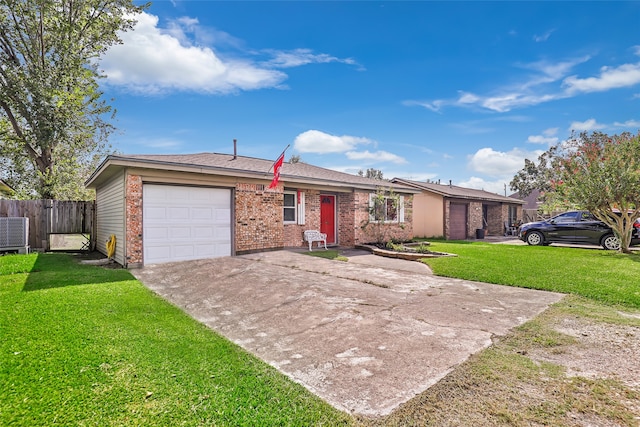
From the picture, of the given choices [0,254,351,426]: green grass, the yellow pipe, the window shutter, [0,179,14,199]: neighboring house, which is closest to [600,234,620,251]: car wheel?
the window shutter

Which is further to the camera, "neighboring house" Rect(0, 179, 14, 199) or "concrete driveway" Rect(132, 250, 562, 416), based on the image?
"neighboring house" Rect(0, 179, 14, 199)

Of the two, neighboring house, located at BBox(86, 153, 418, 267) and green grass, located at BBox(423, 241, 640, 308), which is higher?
neighboring house, located at BBox(86, 153, 418, 267)

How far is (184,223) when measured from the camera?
9.19m

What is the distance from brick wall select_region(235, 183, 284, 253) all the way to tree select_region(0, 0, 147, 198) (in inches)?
464

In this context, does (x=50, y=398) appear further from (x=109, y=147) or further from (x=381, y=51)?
(x=109, y=147)

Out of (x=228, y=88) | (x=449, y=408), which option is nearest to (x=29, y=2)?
(x=228, y=88)

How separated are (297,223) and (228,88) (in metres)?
6.53

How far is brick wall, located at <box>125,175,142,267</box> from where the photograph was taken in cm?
813

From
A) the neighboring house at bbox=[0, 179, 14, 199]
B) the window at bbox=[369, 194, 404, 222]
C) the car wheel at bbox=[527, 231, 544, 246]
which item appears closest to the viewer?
the window at bbox=[369, 194, 404, 222]

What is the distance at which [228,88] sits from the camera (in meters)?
13.7

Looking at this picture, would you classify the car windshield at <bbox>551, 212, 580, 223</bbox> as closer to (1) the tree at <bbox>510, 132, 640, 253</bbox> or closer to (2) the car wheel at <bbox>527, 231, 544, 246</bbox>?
(2) the car wheel at <bbox>527, 231, 544, 246</bbox>

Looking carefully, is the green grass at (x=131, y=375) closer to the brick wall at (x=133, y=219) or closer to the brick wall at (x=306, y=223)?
the brick wall at (x=133, y=219)

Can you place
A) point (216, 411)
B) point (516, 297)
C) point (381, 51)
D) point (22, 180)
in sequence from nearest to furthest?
point (216, 411)
point (516, 297)
point (381, 51)
point (22, 180)

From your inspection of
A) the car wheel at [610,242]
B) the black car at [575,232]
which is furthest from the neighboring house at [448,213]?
the car wheel at [610,242]
